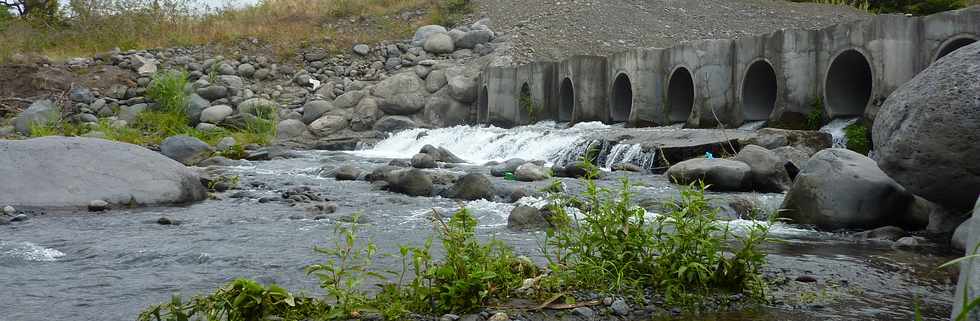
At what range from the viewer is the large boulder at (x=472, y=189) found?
7.89 m

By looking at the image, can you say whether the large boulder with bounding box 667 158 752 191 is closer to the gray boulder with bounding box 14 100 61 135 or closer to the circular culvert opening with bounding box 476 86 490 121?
the circular culvert opening with bounding box 476 86 490 121

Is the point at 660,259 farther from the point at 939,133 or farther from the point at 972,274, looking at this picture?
the point at 939,133

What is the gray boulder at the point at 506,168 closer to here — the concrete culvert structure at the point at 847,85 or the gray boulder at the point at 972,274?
the concrete culvert structure at the point at 847,85

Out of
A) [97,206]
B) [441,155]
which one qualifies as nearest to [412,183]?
[97,206]

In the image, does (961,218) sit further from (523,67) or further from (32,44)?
(32,44)

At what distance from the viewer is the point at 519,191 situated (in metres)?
7.72

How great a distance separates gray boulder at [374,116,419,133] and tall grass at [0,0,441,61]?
4.39 metres

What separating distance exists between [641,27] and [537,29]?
3027 millimetres

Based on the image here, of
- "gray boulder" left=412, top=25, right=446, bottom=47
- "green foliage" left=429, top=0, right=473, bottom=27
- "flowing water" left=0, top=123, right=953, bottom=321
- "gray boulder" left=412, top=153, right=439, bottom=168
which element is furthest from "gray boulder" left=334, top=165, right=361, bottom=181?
"green foliage" left=429, top=0, right=473, bottom=27

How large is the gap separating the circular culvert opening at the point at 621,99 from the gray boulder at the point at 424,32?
22.6 ft

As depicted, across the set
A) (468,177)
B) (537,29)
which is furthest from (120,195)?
(537,29)

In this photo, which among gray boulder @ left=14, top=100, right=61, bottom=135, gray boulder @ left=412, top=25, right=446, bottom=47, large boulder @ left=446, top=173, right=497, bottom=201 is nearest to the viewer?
large boulder @ left=446, top=173, right=497, bottom=201

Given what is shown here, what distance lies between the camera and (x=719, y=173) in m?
7.99

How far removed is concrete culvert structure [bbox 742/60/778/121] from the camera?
12.2m
